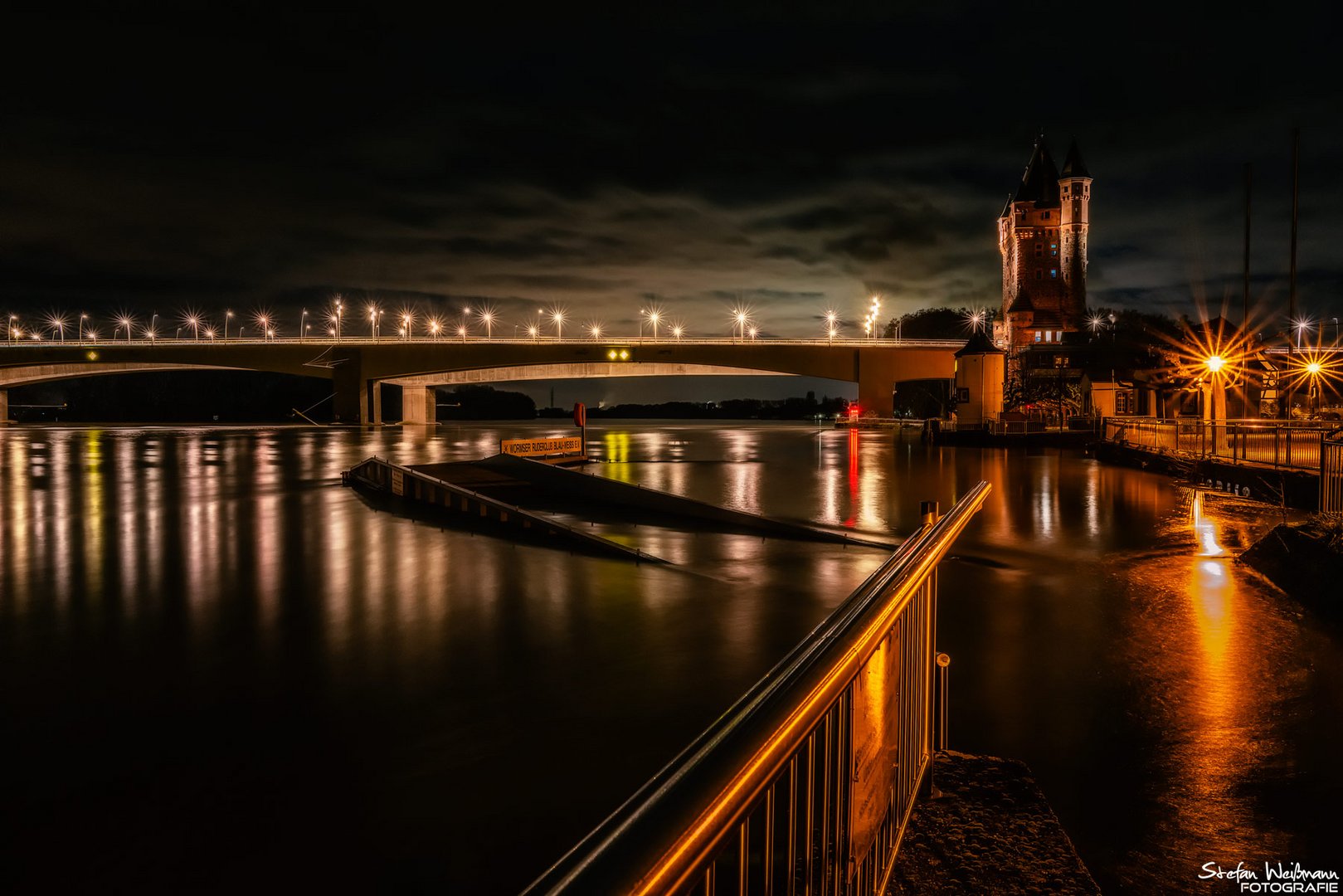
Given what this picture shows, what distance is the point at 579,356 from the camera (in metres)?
81.2

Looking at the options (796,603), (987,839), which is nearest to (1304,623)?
(796,603)

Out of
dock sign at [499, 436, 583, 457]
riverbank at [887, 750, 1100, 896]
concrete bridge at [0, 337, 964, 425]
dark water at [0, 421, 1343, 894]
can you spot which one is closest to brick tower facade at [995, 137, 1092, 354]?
concrete bridge at [0, 337, 964, 425]

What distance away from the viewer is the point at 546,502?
2111 cm

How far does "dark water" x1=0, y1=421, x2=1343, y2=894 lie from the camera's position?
4.70 meters

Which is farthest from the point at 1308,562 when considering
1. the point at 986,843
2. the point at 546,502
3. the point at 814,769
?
the point at 546,502

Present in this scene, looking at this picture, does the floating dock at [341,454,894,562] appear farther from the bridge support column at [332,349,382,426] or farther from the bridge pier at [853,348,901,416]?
the bridge support column at [332,349,382,426]

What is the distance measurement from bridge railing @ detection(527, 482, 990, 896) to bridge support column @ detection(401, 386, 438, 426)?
94.6m

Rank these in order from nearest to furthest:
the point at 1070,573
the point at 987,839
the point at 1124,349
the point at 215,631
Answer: the point at 987,839, the point at 215,631, the point at 1070,573, the point at 1124,349

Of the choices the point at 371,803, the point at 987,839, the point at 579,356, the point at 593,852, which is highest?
the point at 579,356

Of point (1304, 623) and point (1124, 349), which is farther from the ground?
point (1124, 349)

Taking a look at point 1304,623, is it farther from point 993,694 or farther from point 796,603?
point 796,603

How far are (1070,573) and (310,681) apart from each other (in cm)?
984

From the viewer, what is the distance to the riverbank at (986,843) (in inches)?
125

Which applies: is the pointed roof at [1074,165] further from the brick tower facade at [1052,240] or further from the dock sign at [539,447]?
the dock sign at [539,447]
